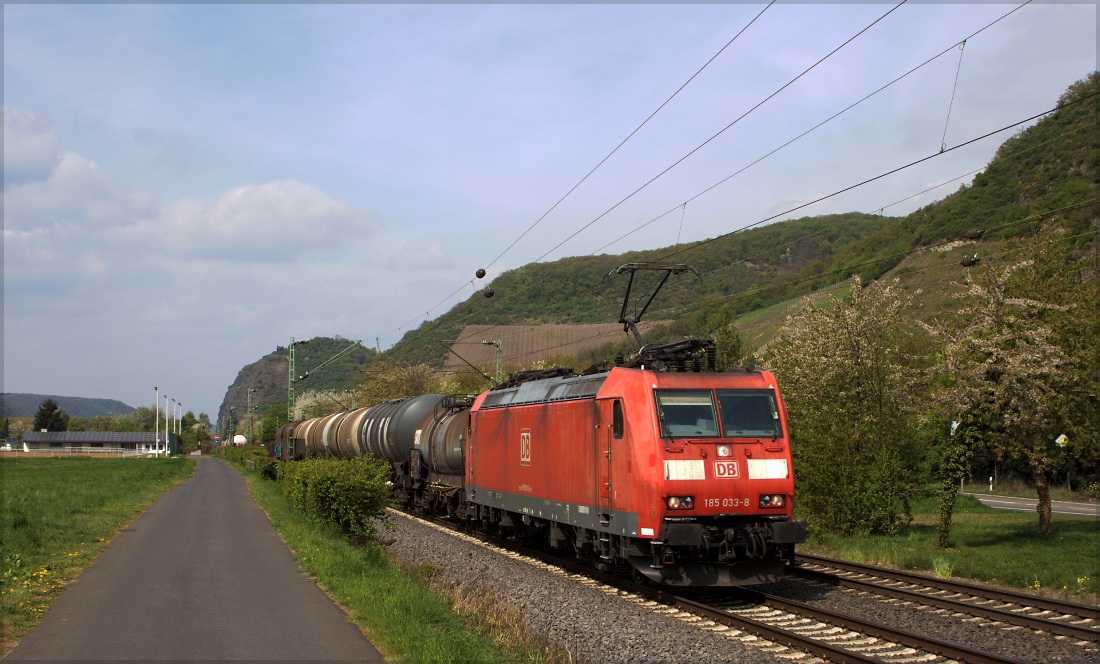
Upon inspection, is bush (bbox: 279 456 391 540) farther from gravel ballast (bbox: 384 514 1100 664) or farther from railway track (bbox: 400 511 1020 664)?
railway track (bbox: 400 511 1020 664)

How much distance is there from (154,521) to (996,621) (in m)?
20.5

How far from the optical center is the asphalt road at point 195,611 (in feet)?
28.9

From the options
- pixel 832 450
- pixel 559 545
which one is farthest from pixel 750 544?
pixel 832 450

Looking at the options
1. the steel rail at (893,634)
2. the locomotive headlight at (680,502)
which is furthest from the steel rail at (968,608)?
the locomotive headlight at (680,502)

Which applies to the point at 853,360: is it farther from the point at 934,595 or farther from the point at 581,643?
the point at 581,643

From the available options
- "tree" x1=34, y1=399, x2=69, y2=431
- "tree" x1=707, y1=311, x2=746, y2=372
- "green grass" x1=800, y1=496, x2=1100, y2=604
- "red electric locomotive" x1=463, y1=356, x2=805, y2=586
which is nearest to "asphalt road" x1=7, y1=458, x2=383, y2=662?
"red electric locomotive" x1=463, y1=356, x2=805, y2=586

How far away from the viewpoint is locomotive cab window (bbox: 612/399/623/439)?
13.1 metres

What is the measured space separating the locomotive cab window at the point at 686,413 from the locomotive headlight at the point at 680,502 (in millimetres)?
884

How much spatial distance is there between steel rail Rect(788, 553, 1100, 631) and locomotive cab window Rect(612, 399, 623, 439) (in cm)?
450

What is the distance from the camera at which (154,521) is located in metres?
23.3

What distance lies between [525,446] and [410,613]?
294 inches

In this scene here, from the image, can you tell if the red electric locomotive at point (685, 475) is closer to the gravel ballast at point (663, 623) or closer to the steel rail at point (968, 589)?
the gravel ballast at point (663, 623)

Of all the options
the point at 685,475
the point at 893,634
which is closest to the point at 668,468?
the point at 685,475

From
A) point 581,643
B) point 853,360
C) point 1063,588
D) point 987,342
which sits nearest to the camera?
point 581,643
